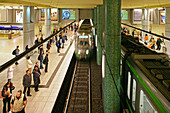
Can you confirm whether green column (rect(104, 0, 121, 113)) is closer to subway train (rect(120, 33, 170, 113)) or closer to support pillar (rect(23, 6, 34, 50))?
subway train (rect(120, 33, 170, 113))

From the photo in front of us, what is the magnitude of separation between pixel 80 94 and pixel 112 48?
15.2 feet

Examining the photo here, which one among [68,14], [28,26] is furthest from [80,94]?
[68,14]

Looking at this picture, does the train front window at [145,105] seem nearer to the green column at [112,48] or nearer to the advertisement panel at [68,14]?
the green column at [112,48]

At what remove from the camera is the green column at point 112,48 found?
710 cm

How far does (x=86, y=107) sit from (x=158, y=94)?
5.97m

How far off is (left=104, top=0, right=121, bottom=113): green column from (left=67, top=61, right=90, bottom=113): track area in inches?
69.9

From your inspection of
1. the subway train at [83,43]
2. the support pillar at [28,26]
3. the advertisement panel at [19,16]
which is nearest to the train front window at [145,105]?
the subway train at [83,43]

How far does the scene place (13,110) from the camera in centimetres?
623

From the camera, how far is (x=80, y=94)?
434 inches

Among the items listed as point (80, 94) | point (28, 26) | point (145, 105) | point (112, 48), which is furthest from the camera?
point (28, 26)

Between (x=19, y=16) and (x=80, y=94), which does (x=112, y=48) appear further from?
(x=19, y=16)

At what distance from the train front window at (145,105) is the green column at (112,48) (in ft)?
8.22

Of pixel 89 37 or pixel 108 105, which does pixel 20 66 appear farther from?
pixel 108 105

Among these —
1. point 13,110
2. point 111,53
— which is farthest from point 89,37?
point 13,110
